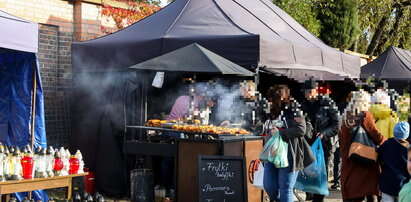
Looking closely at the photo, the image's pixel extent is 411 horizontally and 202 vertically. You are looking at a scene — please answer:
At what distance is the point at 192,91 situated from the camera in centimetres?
897

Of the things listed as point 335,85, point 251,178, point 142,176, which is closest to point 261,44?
point 251,178

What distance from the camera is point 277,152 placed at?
22.2ft

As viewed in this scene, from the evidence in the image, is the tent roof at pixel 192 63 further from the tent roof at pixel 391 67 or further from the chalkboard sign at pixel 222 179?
the tent roof at pixel 391 67

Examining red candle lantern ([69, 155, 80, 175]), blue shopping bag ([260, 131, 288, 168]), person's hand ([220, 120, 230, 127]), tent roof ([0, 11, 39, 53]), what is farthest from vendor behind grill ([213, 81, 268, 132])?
tent roof ([0, 11, 39, 53])

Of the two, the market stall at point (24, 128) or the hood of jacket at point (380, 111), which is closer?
the market stall at point (24, 128)

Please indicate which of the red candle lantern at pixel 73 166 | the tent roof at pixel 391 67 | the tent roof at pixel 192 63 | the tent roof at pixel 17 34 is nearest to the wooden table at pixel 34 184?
the red candle lantern at pixel 73 166

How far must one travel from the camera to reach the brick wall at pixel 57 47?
31.7 feet

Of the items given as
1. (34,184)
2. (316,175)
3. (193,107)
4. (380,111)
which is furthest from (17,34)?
(380,111)

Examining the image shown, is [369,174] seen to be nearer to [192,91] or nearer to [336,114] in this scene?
[336,114]

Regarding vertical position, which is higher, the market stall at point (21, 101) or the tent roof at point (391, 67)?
the tent roof at point (391, 67)

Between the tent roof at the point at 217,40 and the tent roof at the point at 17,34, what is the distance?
2.50 meters

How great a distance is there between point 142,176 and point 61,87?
8.82 ft

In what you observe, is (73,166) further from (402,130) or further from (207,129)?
(402,130)

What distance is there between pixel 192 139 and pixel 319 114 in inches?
75.5
